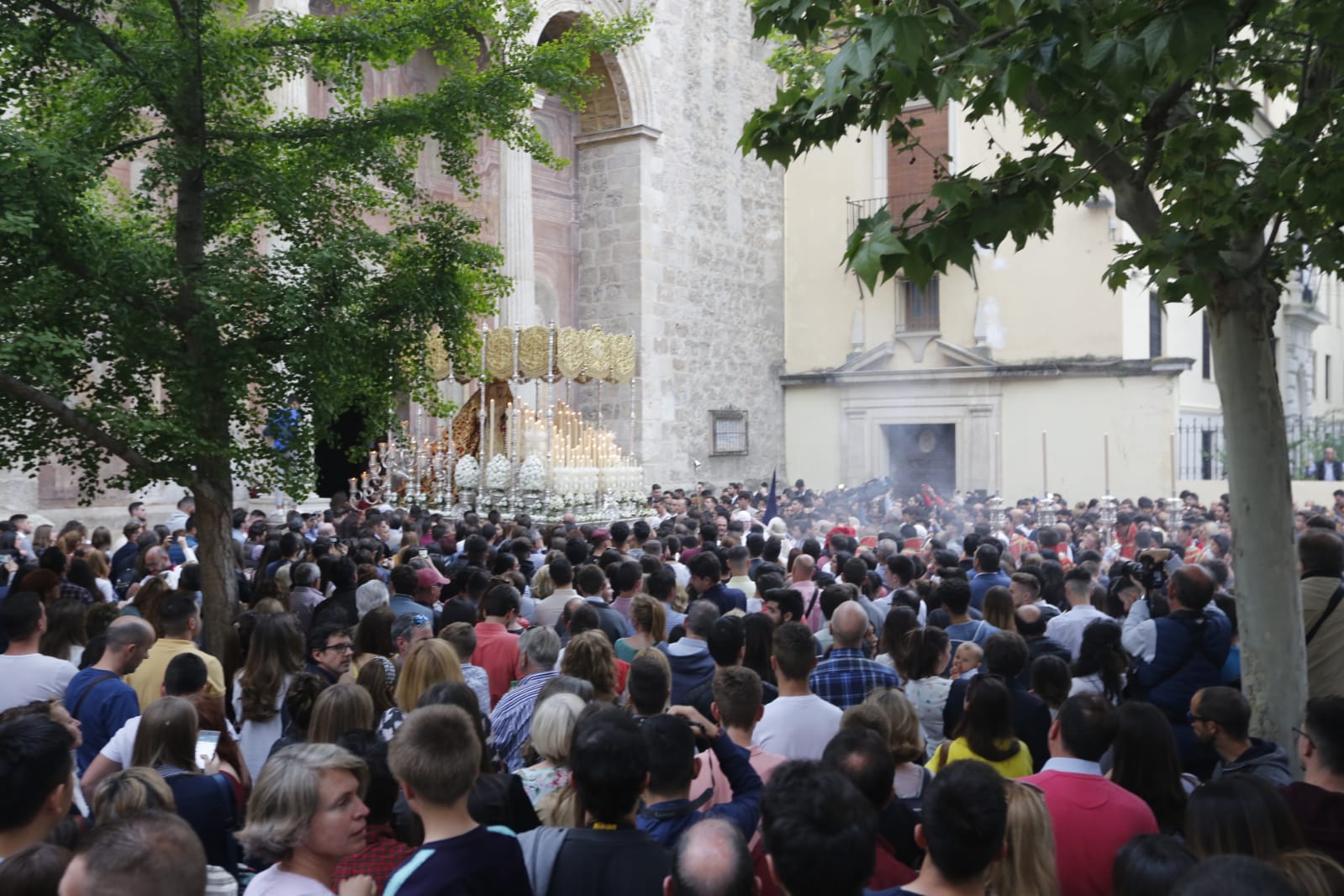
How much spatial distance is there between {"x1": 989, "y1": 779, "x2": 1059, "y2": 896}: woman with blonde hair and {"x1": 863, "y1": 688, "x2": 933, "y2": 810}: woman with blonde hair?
A: 3.13ft

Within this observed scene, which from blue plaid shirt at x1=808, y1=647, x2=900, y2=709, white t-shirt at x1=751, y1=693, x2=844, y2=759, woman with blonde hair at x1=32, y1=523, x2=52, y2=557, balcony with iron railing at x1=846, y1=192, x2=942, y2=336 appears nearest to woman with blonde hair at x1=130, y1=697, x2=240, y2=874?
white t-shirt at x1=751, y1=693, x2=844, y2=759

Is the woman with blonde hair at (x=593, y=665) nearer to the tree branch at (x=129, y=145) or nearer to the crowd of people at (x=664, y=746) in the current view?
the crowd of people at (x=664, y=746)

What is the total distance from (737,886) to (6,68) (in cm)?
686

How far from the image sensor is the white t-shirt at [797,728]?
4520 mm

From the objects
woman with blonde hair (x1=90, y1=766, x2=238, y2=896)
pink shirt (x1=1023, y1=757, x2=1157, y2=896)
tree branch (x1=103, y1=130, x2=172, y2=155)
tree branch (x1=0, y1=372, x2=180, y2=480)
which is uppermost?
tree branch (x1=103, y1=130, x2=172, y2=155)

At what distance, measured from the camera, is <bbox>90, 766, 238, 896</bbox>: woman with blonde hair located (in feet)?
10.7

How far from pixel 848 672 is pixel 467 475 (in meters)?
14.3

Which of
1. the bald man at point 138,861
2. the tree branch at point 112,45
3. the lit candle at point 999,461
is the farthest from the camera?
the lit candle at point 999,461

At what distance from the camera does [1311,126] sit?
5.14 meters

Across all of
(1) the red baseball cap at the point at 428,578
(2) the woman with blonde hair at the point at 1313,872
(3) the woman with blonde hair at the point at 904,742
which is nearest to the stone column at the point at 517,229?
(1) the red baseball cap at the point at 428,578

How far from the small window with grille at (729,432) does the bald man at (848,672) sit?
2198cm

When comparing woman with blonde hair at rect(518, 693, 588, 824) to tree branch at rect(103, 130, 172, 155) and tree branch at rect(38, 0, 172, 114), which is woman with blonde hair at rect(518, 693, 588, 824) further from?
tree branch at rect(103, 130, 172, 155)

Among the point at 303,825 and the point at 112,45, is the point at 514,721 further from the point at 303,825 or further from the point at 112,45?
the point at 112,45

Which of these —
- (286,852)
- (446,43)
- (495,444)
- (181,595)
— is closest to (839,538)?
(446,43)
